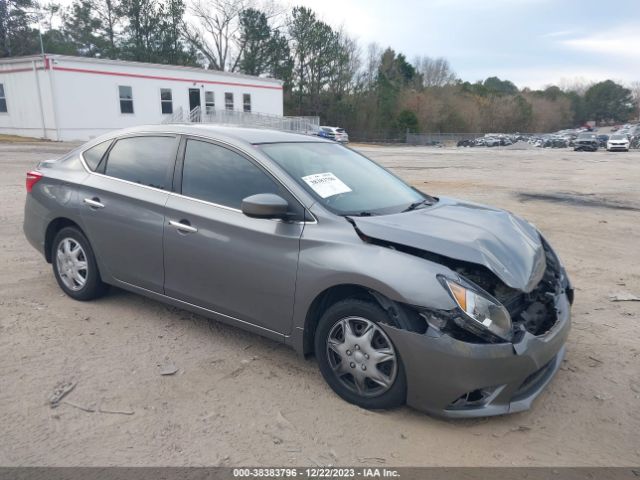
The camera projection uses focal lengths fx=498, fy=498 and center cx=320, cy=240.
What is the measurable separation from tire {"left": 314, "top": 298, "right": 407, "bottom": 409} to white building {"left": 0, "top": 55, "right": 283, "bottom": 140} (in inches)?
1184

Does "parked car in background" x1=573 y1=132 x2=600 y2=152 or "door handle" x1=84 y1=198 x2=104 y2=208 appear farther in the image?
"parked car in background" x1=573 y1=132 x2=600 y2=152

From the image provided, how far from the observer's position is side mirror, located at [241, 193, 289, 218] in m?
3.19

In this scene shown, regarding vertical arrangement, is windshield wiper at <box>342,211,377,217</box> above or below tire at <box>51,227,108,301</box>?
above

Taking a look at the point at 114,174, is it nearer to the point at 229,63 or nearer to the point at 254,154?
the point at 254,154

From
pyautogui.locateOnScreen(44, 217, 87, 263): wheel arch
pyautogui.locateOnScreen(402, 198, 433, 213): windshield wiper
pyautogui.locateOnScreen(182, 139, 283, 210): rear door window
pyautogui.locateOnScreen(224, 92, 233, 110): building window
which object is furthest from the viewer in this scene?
pyautogui.locateOnScreen(224, 92, 233, 110): building window

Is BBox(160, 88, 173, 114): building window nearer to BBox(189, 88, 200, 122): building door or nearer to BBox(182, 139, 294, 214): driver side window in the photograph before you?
BBox(189, 88, 200, 122): building door

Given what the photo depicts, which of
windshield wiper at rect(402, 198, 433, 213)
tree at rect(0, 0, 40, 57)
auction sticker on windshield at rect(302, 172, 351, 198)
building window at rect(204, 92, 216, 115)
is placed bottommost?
windshield wiper at rect(402, 198, 433, 213)

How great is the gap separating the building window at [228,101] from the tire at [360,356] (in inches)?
1402

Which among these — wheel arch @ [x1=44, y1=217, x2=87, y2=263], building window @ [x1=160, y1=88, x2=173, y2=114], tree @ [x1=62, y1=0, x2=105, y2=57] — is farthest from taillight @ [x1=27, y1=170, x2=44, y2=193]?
tree @ [x1=62, y1=0, x2=105, y2=57]

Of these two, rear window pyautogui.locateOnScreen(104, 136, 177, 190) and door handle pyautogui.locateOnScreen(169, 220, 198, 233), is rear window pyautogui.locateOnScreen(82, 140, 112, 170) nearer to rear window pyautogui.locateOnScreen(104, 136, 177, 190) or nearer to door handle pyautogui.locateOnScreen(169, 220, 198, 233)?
rear window pyautogui.locateOnScreen(104, 136, 177, 190)

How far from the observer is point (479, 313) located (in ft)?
9.05

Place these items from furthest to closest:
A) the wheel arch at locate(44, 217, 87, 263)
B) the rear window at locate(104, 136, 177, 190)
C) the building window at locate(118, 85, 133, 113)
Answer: the building window at locate(118, 85, 133, 113), the wheel arch at locate(44, 217, 87, 263), the rear window at locate(104, 136, 177, 190)

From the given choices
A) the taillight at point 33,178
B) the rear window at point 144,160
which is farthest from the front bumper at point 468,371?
the taillight at point 33,178

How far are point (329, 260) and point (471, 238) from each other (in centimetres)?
93
